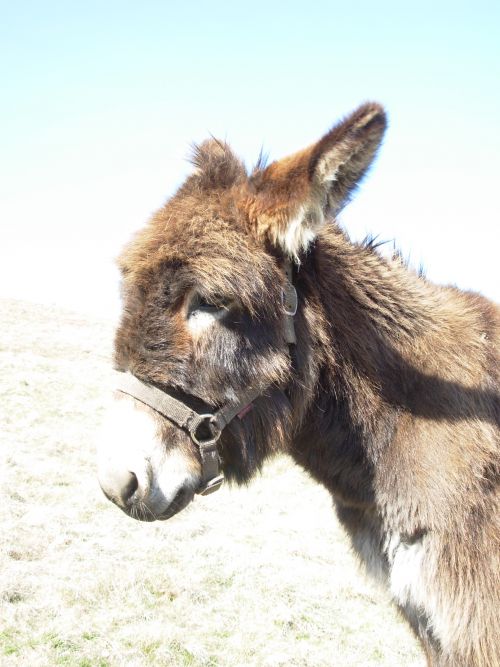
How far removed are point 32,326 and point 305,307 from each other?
21.1 metres

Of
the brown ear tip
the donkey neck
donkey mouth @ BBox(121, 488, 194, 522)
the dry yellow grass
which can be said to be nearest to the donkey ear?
the brown ear tip

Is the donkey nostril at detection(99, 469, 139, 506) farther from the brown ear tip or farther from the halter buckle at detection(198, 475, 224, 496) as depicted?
the brown ear tip

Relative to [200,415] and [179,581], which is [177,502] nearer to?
[200,415]

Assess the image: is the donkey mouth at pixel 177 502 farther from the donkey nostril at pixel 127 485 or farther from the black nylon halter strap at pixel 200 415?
the donkey nostril at pixel 127 485

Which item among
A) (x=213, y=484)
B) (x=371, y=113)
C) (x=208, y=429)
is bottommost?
(x=213, y=484)

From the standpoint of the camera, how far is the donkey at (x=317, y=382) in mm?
2365

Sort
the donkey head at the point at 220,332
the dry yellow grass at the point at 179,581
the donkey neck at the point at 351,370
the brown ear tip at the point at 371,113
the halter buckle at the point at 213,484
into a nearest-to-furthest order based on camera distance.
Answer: the brown ear tip at the point at 371,113
the donkey head at the point at 220,332
the halter buckle at the point at 213,484
the donkey neck at the point at 351,370
the dry yellow grass at the point at 179,581

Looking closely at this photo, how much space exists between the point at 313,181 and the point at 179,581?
14.0 feet

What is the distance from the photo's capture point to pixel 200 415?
2.39m

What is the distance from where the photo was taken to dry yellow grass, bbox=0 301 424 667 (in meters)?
4.37

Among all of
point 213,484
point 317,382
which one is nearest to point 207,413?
point 213,484

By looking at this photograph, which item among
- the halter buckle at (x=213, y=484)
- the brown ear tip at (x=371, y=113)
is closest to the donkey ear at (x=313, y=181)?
the brown ear tip at (x=371, y=113)

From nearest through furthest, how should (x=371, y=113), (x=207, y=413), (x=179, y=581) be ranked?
(x=371, y=113) → (x=207, y=413) → (x=179, y=581)

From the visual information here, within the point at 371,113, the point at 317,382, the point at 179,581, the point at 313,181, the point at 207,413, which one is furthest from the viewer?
the point at 179,581
